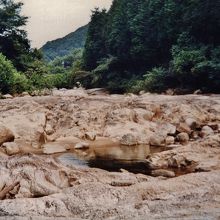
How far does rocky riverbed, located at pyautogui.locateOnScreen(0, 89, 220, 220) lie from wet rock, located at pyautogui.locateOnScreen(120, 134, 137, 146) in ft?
0.14

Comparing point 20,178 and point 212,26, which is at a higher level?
point 212,26

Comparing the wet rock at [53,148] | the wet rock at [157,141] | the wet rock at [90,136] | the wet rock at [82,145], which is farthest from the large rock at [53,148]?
the wet rock at [157,141]

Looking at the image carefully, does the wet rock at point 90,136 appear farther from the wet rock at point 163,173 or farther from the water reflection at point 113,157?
the wet rock at point 163,173

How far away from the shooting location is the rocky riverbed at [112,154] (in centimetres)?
970

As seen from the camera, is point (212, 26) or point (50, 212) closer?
point (50, 212)

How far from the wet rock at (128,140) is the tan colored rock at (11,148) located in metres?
4.75

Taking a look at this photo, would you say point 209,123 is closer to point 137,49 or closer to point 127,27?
point 137,49

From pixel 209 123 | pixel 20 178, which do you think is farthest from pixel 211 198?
pixel 209 123

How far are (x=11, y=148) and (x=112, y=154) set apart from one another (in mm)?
3717

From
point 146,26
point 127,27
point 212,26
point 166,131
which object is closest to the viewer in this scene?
point 166,131

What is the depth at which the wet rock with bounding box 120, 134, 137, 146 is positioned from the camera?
20.3 m

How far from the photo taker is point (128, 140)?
20.5 meters

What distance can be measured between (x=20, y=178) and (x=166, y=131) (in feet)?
35.5

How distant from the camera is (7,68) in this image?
33250 mm
